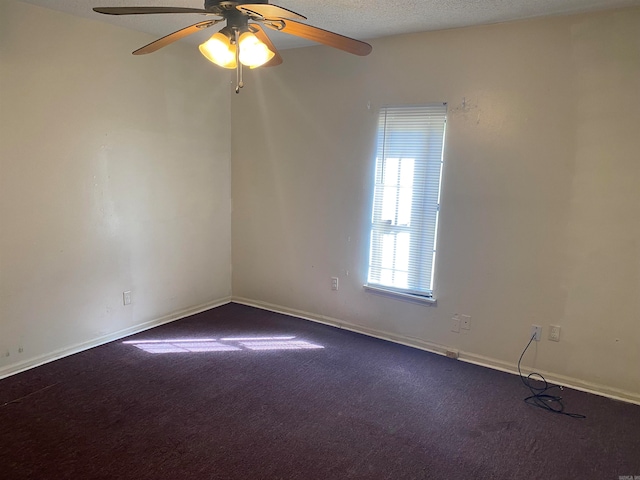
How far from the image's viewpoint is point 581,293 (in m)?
2.89

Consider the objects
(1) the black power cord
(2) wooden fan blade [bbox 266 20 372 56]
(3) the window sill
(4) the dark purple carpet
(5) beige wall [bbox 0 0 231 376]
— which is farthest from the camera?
(3) the window sill

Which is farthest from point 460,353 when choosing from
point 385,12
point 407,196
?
point 385,12

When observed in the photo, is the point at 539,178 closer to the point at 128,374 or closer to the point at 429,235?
the point at 429,235

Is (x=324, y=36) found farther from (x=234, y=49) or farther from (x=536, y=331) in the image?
Result: (x=536, y=331)

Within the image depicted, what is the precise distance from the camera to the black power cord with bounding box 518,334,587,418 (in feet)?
8.85

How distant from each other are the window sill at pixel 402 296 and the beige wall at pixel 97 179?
1732 millimetres

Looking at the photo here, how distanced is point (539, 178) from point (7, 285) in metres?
3.68

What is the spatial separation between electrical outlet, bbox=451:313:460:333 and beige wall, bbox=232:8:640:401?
0.21ft

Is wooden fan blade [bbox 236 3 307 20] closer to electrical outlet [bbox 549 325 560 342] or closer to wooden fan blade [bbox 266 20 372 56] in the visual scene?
wooden fan blade [bbox 266 20 372 56]

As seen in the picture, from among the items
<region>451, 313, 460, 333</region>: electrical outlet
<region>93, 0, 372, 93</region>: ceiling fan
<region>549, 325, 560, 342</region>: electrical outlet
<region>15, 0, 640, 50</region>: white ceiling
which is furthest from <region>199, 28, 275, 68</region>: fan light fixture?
<region>549, 325, 560, 342</region>: electrical outlet

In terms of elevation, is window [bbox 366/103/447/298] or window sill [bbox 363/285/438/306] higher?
window [bbox 366/103/447/298]

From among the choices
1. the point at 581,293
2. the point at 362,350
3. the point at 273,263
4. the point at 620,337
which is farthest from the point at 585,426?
the point at 273,263

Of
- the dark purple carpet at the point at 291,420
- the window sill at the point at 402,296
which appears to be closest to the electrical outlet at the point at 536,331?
the dark purple carpet at the point at 291,420

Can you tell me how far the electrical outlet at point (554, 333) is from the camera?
2.99m
